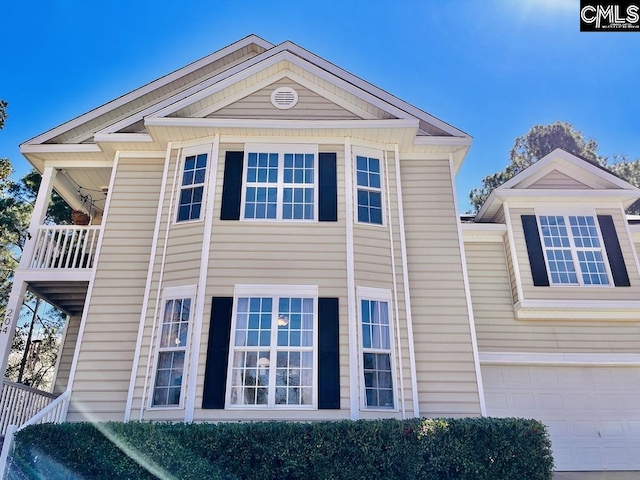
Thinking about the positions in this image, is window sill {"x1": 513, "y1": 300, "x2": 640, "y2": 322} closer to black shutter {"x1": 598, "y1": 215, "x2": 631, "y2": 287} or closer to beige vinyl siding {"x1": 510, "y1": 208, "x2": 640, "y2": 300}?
beige vinyl siding {"x1": 510, "y1": 208, "x2": 640, "y2": 300}

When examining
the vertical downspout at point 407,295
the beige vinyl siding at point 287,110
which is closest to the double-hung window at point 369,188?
the vertical downspout at point 407,295

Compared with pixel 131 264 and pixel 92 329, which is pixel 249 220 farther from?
pixel 92 329

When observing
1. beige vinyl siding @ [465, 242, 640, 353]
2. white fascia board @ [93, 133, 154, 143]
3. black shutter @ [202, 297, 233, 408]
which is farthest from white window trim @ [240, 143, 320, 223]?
beige vinyl siding @ [465, 242, 640, 353]

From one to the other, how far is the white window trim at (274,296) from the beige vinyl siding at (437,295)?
1.96 metres

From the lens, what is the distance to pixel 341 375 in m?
7.86

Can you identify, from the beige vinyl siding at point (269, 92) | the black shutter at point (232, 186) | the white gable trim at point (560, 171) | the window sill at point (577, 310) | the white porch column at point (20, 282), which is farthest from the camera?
the white gable trim at point (560, 171)

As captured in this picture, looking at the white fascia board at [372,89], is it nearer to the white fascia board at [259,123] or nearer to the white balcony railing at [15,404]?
the white fascia board at [259,123]

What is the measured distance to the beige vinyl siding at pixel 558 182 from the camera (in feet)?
38.8

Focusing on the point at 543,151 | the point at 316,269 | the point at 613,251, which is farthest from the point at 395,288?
the point at 543,151

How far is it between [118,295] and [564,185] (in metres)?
10.8

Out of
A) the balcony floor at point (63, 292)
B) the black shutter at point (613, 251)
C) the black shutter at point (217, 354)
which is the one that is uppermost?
the black shutter at point (613, 251)

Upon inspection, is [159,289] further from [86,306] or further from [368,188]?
[368,188]

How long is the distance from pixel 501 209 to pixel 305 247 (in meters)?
5.86

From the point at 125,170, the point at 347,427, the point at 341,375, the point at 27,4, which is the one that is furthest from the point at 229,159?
the point at 27,4
